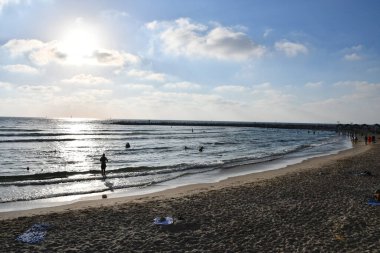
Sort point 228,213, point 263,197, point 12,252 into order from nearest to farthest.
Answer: point 12,252, point 228,213, point 263,197

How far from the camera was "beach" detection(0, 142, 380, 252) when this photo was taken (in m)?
9.36

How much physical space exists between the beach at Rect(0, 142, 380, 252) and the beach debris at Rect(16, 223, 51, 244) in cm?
18

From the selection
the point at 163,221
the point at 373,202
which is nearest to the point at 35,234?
the point at 163,221

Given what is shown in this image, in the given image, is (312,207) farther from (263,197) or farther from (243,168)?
(243,168)

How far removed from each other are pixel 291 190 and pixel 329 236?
688 cm

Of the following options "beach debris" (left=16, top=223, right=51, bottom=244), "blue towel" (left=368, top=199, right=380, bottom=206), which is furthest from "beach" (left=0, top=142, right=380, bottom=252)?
"blue towel" (left=368, top=199, right=380, bottom=206)

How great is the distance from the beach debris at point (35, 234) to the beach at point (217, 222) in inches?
7.2

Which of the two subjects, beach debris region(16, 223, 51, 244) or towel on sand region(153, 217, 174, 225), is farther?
towel on sand region(153, 217, 174, 225)

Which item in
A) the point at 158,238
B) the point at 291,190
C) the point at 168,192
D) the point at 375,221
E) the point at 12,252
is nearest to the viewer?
the point at 12,252

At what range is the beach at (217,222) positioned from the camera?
9359 millimetres

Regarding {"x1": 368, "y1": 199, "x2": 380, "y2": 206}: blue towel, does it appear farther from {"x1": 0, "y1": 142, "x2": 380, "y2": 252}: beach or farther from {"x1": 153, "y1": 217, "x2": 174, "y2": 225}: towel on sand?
{"x1": 153, "y1": 217, "x2": 174, "y2": 225}: towel on sand

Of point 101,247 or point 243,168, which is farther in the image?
point 243,168

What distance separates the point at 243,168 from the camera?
2836cm

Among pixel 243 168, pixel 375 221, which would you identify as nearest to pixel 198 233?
pixel 375 221
